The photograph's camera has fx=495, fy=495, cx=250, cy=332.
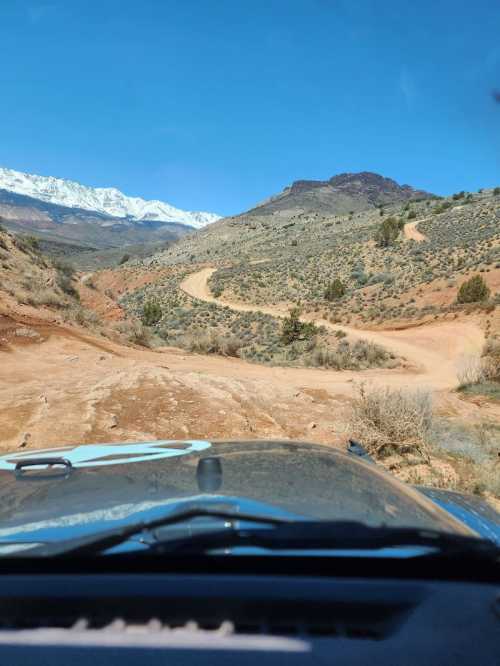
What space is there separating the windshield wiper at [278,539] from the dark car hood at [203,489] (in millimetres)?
117

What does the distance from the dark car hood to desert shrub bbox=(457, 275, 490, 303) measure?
31881mm

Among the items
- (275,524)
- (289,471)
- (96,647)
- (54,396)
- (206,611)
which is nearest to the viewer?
(96,647)

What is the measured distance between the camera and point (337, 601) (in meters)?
1.52

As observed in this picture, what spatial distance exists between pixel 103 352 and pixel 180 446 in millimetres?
12647

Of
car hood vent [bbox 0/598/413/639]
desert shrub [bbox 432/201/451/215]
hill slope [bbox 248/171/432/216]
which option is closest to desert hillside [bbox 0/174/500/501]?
car hood vent [bbox 0/598/413/639]

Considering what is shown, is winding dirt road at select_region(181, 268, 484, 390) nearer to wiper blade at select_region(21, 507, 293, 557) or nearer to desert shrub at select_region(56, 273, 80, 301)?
wiper blade at select_region(21, 507, 293, 557)

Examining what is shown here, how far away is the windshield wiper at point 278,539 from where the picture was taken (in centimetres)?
161

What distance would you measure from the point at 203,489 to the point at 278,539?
67 centimetres

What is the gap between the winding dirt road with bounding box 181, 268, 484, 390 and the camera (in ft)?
57.2

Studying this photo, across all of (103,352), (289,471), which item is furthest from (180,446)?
(103,352)

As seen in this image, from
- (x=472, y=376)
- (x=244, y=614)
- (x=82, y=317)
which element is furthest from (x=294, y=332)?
(x=244, y=614)

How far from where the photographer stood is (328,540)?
66.6 inches

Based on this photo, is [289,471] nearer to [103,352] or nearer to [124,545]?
[124,545]

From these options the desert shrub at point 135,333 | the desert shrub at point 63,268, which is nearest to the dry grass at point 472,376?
the desert shrub at point 135,333
